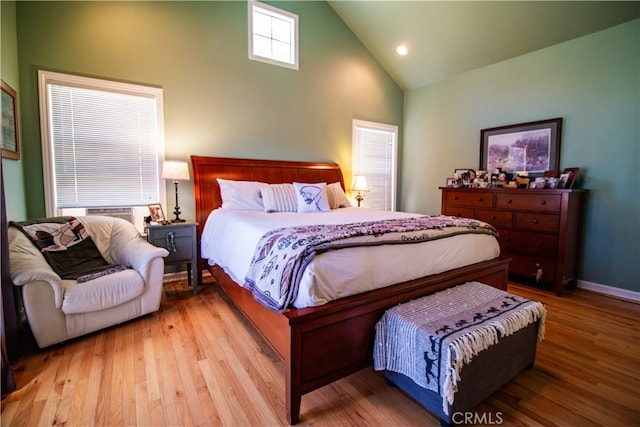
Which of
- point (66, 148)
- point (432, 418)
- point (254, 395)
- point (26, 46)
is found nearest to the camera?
point (432, 418)

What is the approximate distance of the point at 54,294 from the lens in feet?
6.63

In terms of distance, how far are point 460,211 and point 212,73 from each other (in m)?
3.55

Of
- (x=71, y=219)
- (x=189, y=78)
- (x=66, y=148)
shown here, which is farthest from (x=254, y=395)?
→ (x=189, y=78)

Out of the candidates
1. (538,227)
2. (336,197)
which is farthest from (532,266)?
(336,197)

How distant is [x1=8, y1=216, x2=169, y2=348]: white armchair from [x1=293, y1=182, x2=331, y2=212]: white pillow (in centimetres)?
151

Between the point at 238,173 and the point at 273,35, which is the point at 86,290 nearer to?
the point at 238,173

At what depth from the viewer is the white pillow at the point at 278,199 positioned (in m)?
3.35

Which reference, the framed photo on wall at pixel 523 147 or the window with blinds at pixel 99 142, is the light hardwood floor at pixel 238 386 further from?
the framed photo on wall at pixel 523 147

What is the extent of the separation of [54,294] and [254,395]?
1523 mm

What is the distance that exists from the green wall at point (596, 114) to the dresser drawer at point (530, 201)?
570 millimetres

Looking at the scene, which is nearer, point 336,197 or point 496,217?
point 496,217

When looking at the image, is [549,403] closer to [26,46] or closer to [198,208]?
[198,208]

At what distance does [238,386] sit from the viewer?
1.74m

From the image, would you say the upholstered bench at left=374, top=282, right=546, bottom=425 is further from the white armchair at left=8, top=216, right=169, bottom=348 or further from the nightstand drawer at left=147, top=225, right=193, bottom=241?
the nightstand drawer at left=147, top=225, right=193, bottom=241
